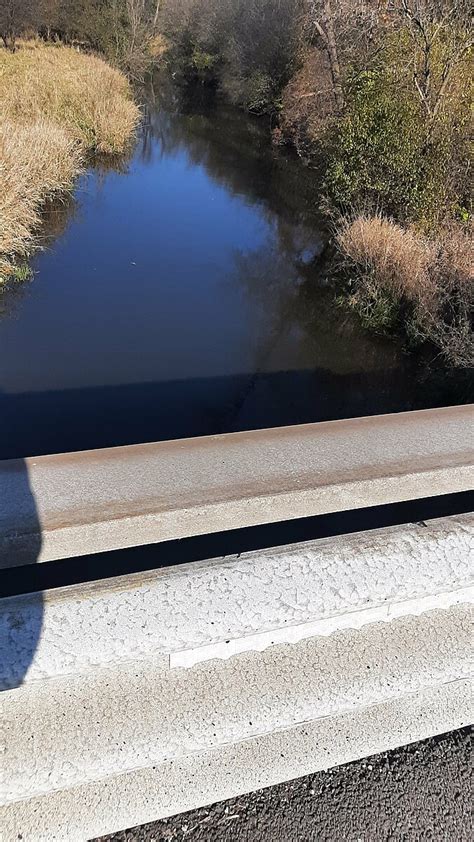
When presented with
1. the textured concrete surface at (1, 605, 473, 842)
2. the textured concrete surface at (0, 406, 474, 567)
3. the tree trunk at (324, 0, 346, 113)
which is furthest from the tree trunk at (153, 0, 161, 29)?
the textured concrete surface at (1, 605, 473, 842)

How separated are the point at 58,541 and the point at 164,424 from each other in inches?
100

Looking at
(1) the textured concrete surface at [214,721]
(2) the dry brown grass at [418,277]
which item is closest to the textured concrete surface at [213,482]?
(1) the textured concrete surface at [214,721]

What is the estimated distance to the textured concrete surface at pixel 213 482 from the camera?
1807 millimetres

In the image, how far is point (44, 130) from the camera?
8617 millimetres

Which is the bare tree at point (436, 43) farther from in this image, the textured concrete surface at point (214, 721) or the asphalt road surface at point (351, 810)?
the asphalt road surface at point (351, 810)

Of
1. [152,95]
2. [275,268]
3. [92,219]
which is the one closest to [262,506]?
[275,268]

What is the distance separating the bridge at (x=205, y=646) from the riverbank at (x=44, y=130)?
16.5 ft

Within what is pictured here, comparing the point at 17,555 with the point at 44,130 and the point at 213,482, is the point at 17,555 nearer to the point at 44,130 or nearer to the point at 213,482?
the point at 213,482

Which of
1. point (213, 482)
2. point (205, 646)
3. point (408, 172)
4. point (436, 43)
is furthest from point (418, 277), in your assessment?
point (205, 646)

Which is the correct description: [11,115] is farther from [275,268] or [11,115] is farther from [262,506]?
[262,506]

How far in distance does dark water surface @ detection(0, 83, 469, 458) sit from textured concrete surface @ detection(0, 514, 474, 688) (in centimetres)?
266

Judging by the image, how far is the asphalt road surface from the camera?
1.45 m

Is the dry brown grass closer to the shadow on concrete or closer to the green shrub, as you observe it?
the green shrub

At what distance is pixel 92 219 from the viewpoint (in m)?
8.23
